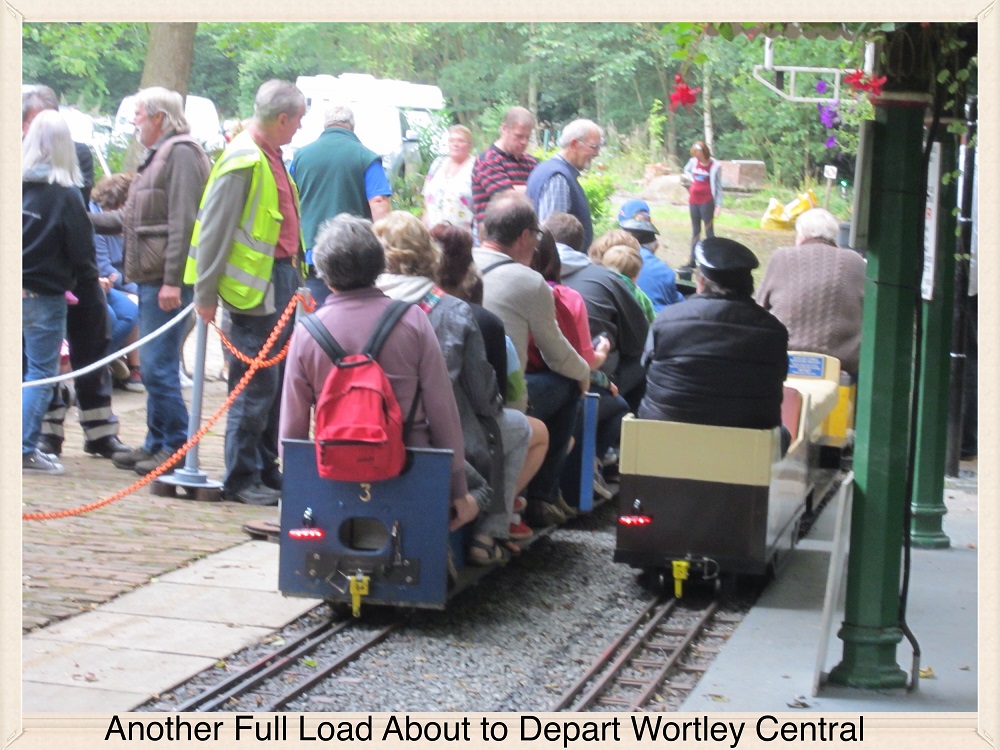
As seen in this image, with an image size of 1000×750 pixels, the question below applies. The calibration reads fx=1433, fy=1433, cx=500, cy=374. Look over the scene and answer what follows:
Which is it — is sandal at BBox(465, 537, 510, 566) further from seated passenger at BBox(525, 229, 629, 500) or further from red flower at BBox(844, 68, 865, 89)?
red flower at BBox(844, 68, 865, 89)

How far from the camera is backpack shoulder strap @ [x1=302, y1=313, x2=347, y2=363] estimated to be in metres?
5.66

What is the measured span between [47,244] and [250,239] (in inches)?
48.1

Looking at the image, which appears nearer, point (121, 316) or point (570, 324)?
point (570, 324)

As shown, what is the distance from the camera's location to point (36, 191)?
26.2 feet

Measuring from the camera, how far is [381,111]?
23.1 metres

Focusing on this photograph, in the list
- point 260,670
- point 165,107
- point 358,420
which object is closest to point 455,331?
point 358,420

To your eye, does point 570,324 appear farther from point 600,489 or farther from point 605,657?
point 605,657

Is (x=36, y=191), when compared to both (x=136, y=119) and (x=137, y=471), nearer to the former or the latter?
(x=136, y=119)

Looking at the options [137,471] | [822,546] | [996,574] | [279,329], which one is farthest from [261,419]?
[996,574]

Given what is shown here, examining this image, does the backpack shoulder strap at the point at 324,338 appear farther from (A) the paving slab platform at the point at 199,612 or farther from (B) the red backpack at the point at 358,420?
Answer: (A) the paving slab platform at the point at 199,612

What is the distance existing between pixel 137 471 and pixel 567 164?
369 cm

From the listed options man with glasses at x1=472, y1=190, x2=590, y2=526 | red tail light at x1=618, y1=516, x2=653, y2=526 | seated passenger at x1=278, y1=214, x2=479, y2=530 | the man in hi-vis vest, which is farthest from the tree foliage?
seated passenger at x1=278, y1=214, x2=479, y2=530

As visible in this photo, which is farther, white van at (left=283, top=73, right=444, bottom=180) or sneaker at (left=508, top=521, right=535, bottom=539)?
white van at (left=283, top=73, right=444, bottom=180)

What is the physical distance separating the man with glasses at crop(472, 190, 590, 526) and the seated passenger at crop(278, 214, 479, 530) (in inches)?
41.3
